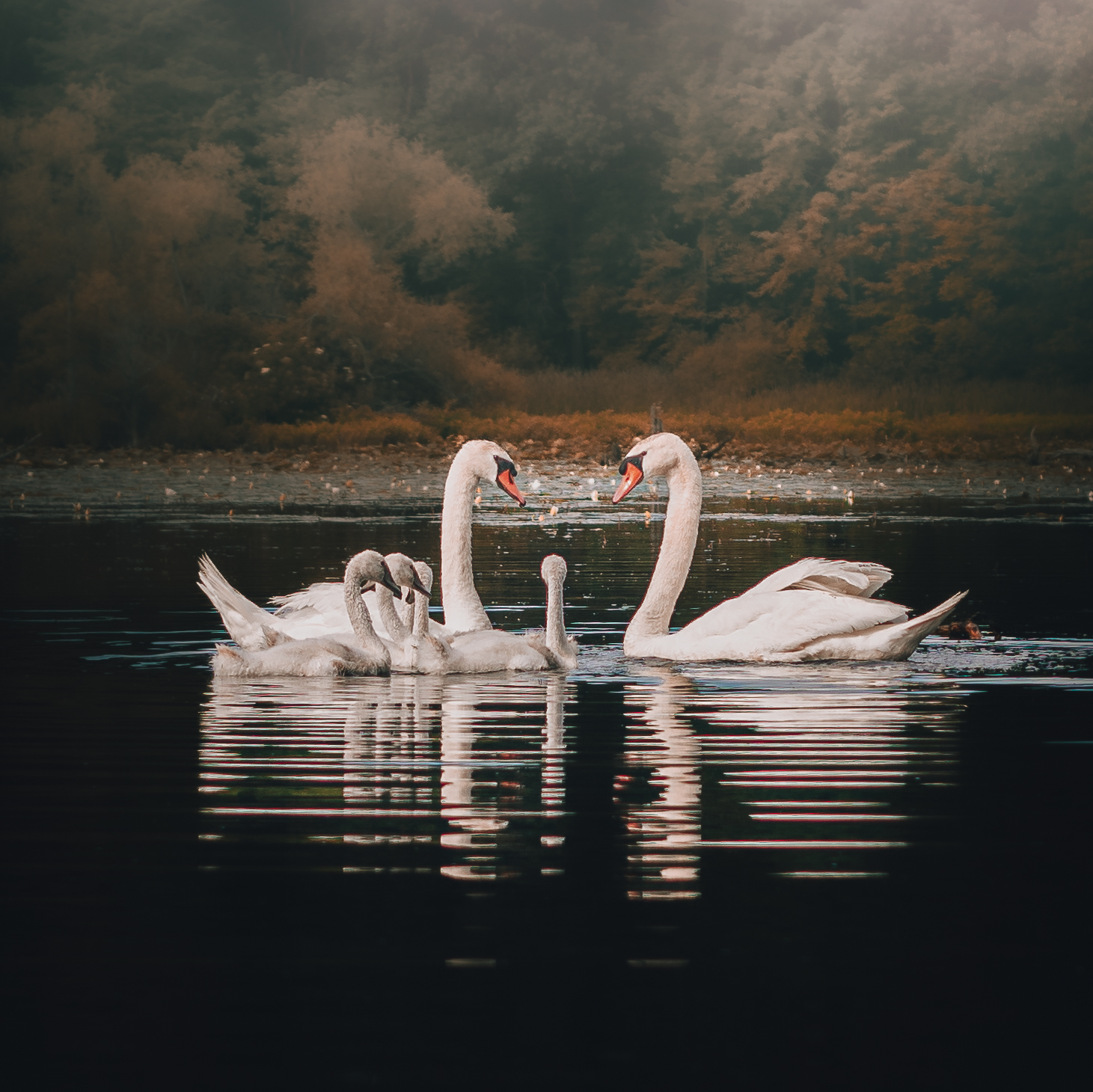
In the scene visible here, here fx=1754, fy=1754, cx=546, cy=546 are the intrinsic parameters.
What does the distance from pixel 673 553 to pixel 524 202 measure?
50.4m

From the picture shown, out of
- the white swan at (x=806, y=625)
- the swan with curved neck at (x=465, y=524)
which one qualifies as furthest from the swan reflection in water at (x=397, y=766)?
the swan with curved neck at (x=465, y=524)

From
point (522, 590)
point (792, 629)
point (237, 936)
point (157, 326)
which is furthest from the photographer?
point (157, 326)

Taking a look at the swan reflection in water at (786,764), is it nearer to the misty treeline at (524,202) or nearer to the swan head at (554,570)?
the swan head at (554,570)

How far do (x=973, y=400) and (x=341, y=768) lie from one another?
3766 cm

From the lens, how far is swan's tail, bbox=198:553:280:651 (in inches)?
349

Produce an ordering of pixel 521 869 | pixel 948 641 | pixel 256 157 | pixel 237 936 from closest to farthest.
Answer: pixel 237 936 → pixel 521 869 → pixel 948 641 → pixel 256 157

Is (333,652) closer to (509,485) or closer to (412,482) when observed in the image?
(509,485)

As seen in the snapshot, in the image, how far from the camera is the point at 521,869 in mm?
Result: 4500

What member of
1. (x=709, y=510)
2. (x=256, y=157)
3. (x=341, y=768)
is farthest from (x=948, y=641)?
(x=256, y=157)

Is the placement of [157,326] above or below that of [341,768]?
above

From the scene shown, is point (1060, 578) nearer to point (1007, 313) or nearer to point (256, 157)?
point (1007, 313)

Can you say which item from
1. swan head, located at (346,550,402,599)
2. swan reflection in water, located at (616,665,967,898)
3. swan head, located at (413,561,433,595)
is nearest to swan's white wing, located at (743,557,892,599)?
swan reflection in water, located at (616,665,967,898)

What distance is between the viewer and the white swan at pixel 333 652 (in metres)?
8.23

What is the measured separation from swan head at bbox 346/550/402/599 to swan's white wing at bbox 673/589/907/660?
4.95ft
